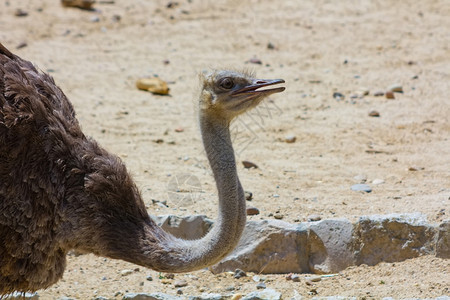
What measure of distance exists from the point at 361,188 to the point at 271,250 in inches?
53.8

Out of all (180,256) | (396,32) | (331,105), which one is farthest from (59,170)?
(396,32)

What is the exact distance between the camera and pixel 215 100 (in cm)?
462

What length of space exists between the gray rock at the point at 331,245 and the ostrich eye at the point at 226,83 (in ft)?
5.01

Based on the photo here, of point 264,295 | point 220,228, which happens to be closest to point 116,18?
point 264,295

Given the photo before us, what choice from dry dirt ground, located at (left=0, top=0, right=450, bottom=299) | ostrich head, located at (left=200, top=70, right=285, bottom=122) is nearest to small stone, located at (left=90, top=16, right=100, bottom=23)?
dry dirt ground, located at (left=0, top=0, right=450, bottom=299)

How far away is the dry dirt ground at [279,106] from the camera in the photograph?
5699 millimetres

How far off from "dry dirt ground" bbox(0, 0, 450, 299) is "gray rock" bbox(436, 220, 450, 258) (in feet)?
0.30

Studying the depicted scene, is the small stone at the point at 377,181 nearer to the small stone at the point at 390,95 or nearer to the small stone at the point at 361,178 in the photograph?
the small stone at the point at 361,178

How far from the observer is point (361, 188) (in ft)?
21.8

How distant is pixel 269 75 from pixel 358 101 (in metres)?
1.31

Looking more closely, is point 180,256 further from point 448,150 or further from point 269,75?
point 269,75

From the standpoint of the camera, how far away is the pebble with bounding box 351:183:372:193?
21.6ft

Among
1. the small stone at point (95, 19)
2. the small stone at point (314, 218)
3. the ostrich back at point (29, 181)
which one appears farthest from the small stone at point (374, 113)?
the small stone at point (95, 19)

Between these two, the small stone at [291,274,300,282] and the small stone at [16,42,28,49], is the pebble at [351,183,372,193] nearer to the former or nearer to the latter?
the small stone at [291,274,300,282]
